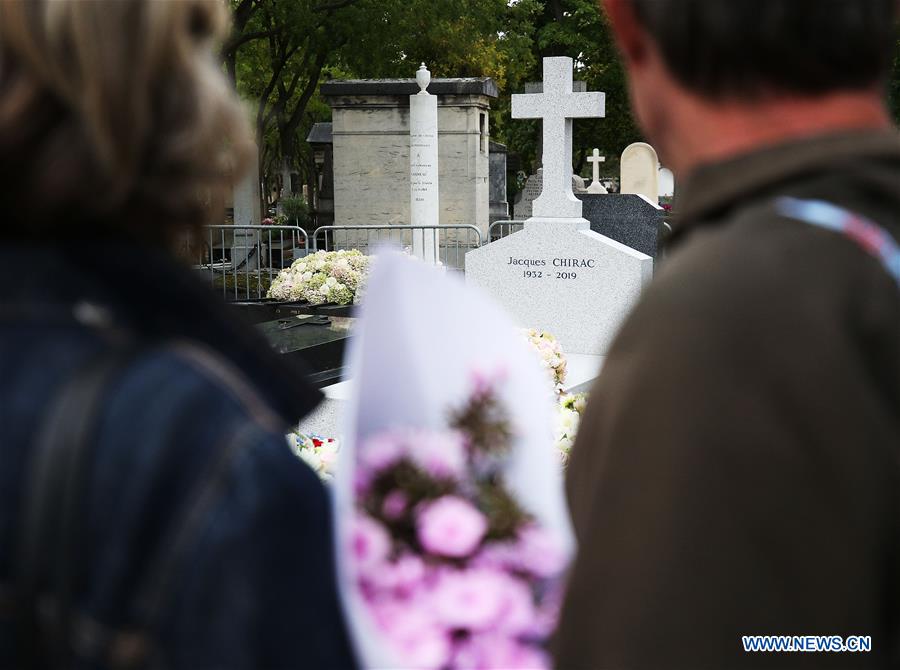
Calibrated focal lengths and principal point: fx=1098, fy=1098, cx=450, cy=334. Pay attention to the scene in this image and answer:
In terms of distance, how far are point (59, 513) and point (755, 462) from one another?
0.60 m

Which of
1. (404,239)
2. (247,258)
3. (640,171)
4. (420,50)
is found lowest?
(247,258)

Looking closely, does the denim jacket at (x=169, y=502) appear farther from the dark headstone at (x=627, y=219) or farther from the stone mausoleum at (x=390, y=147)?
the stone mausoleum at (x=390, y=147)

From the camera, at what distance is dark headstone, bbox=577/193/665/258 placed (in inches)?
560

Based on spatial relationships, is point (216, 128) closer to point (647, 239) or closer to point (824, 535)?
point (824, 535)

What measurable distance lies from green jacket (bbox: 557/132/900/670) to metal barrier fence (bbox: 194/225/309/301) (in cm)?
1007

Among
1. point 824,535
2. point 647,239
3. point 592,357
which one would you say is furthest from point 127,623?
point 647,239

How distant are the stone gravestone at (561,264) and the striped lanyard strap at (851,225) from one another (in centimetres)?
892

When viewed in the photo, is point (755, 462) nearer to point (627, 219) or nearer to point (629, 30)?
point (629, 30)

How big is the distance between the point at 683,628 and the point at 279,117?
3037 cm

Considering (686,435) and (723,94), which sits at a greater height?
(723,94)

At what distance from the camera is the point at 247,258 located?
18.5 m

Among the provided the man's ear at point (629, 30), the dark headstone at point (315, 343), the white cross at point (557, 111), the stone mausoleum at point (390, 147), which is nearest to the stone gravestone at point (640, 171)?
the stone mausoleum at point (390, 147)

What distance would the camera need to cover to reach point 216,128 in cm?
106

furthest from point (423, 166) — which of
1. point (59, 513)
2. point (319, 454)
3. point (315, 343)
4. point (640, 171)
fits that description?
point (59, 513)
